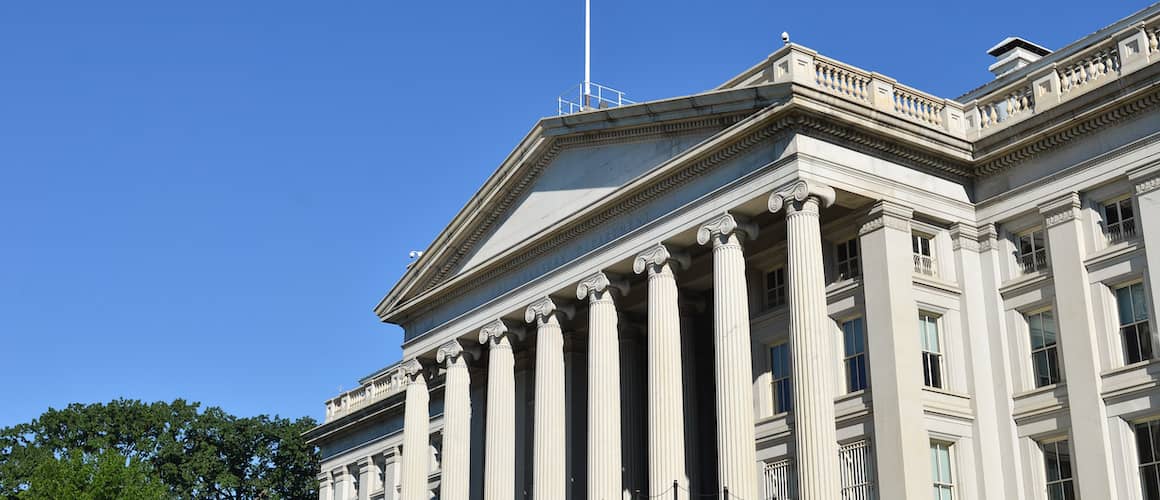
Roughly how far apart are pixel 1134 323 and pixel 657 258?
11507 millimetres

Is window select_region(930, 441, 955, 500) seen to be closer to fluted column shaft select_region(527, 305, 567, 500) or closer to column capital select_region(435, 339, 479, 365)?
fluted column shaft select_region(527, 305, 567, 500)

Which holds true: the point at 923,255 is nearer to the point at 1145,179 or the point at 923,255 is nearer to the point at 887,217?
the point at 887,217

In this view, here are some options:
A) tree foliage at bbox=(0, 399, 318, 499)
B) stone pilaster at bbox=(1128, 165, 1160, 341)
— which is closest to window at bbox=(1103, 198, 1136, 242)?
stone pilaster at bbox=(1128, 165, 1160, 341)

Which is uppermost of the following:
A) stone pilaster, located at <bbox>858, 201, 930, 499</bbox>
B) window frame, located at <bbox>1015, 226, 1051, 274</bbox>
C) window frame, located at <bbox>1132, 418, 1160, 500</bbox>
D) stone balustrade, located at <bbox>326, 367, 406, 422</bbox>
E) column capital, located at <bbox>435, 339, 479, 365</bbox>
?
stone balustrade, located at <bbox>326, 367, 406, 422</bbox>

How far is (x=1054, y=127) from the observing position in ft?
108

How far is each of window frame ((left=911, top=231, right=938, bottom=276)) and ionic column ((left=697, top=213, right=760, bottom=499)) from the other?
11.0ft

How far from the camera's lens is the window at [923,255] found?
34.1 meters

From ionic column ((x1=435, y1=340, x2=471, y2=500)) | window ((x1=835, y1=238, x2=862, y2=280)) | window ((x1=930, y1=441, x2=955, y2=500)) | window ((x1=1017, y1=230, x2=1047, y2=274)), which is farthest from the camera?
ionic column ((x1=435, y1=340, x2=471, y2=500))

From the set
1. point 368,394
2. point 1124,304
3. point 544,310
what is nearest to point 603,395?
point 544,310

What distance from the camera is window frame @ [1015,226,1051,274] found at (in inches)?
1324

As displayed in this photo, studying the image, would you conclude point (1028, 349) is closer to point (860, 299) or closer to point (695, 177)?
point (860, 299)

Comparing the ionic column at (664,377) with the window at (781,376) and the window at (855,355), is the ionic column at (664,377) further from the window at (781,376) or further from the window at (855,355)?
the window at (855,355)

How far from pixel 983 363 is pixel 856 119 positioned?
265 inches

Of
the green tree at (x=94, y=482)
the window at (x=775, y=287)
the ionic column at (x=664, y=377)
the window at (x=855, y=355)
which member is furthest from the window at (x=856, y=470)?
the green tree at (x=94, y=482)
